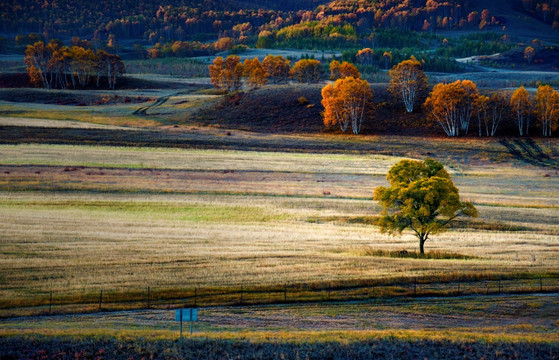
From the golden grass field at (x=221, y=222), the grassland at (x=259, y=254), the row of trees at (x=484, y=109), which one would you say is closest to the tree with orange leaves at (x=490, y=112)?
the row of trees at (x=484, y=109)

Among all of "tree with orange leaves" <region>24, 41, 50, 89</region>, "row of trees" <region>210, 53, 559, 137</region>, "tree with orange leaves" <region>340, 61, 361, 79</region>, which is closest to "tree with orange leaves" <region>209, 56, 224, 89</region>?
"tree with orange leaves" <region>340, 61, 361, 79</region>

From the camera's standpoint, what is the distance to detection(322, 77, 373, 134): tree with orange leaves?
319ft

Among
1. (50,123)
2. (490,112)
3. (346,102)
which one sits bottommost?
(50,123)

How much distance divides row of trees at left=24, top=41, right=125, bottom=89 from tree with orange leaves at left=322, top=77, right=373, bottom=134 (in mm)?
78173

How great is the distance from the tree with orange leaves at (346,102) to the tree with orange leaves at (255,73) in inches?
1634

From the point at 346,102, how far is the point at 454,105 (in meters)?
19.0

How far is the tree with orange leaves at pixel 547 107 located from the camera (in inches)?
3620

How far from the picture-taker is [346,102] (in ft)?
324

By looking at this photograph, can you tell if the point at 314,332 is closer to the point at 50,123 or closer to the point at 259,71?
the point at 50,123

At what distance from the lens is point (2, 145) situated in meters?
73.2

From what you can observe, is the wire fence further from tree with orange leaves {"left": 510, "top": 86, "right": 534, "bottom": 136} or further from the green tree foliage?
the green tree foliage

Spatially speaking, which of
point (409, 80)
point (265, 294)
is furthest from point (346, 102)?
point (265, 294)

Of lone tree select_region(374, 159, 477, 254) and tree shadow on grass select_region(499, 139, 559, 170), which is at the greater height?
lone tree select_region(374, 159, 477, 254)

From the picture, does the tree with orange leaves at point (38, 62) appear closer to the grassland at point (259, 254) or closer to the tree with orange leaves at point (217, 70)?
the tree with orange leaves at point (217, 70)
